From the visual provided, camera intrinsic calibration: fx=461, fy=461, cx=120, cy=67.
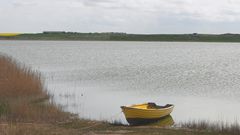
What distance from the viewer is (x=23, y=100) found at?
68.9 ft

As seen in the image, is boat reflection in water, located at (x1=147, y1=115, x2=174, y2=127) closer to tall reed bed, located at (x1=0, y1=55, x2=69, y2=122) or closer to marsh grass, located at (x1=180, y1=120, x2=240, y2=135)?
marsh grass, located at (x1=180, y1=120, x2=240, y2=135)

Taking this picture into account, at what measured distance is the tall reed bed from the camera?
1752 centimetres

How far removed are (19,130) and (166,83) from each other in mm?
22443

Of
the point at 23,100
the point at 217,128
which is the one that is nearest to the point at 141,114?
the point at 217,128

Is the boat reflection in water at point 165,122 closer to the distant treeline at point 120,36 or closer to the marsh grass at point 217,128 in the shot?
the marsh grass at point 217,128

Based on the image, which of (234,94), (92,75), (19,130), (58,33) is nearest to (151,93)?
(234,94)

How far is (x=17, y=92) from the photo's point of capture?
22203 millimetres

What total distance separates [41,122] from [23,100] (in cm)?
466

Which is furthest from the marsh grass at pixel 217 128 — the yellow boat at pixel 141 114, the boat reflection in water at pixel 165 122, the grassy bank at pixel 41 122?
the yellow boat at pixel 141 114

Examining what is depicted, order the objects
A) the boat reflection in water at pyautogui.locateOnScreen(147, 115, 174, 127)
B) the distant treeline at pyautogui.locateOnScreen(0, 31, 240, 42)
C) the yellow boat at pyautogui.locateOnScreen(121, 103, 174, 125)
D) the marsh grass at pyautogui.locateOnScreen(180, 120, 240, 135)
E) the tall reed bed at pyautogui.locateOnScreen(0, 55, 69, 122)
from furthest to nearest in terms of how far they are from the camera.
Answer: the distant treeline at pyautogui.locateOnScreen(0, 31, 240, 42) → the boat reflection in water at pyautogui.locateOnScreen(147, 115, 174, 127) → the yellow boat at pyautogui.locateOnScreen(121, 103, 174, 125) → the tall reed bed at pyautogui.locateOnScreen(0, 55, 69, 122) → the marsh grass at pyautogui.locateOnScreen(180, 120, 240, 135)

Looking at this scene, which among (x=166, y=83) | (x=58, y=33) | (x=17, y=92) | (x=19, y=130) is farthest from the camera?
(x=58, y=33)

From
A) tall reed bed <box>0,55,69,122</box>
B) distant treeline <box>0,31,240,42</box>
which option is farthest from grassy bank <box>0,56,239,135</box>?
distant treeline <box>0,31,240,42</box>

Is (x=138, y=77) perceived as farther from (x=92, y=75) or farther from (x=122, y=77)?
(x=92, y=75)

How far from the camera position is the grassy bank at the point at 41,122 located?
47.4ft
